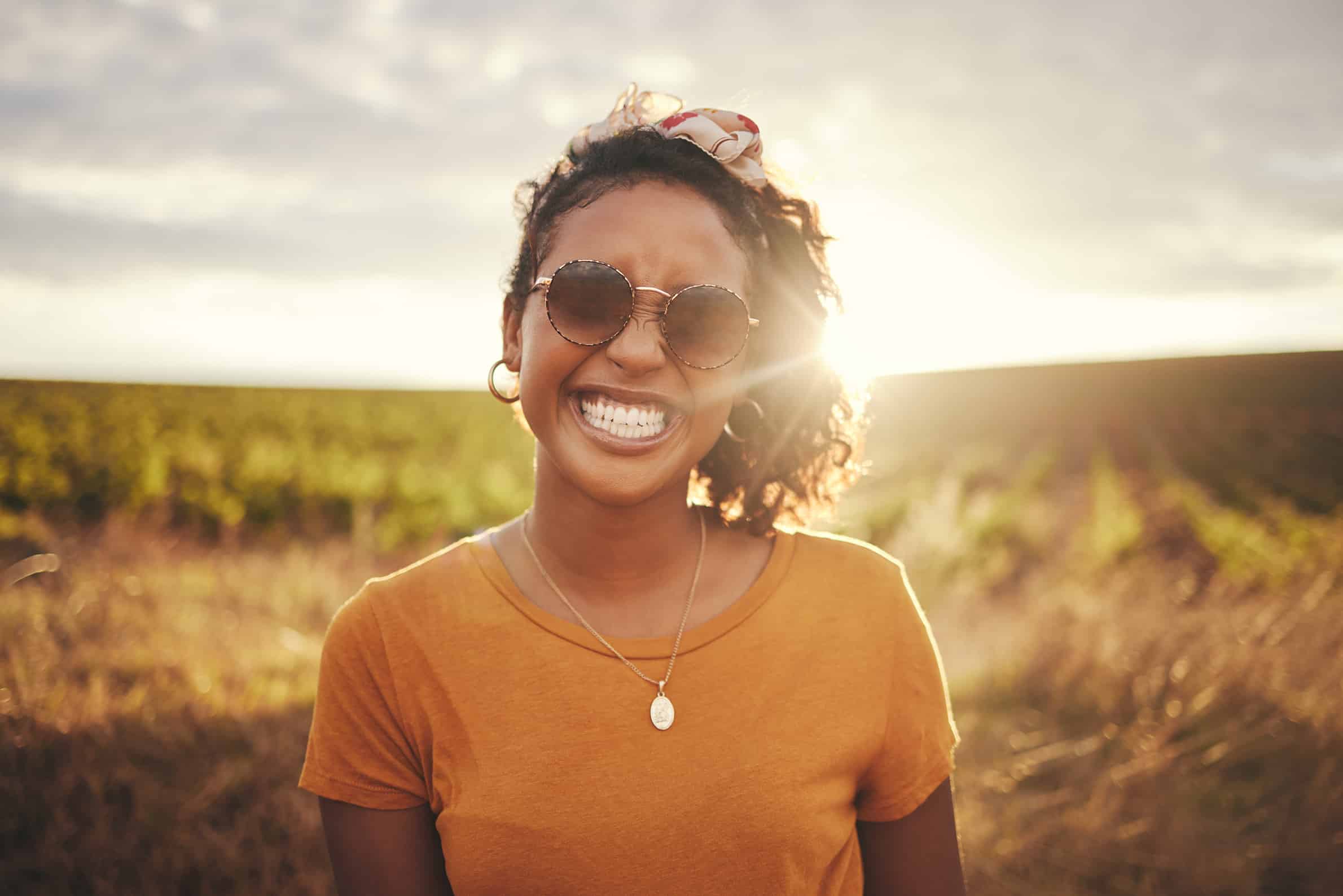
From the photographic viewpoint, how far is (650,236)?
1771 mm

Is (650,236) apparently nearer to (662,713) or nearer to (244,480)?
(662,713)

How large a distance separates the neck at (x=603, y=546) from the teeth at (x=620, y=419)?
19cm

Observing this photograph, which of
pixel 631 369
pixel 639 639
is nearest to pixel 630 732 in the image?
pixel 639 639

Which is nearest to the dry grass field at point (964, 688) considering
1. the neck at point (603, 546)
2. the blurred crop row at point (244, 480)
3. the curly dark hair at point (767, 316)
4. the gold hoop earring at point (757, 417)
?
the blurred crop row at point (244, 480)

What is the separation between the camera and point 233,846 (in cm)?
330

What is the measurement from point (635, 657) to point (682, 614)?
0.57 ft

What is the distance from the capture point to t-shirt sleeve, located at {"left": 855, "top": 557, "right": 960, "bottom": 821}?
1.80 m

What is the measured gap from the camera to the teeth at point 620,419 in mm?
1763

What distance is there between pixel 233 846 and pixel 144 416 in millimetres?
23987

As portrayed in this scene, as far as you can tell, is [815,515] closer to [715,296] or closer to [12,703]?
[715,296]

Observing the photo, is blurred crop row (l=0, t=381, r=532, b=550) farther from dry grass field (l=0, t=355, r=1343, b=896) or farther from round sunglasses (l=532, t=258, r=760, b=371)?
round sunglasses (l=532, t=258, r=760, b=371)

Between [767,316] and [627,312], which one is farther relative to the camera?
[767,316]

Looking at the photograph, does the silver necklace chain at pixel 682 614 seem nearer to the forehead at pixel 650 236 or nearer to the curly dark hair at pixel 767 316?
the curly dark hair at pixel 767 316

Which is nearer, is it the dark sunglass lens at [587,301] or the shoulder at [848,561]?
the dark sunglass lens at [587,301]
